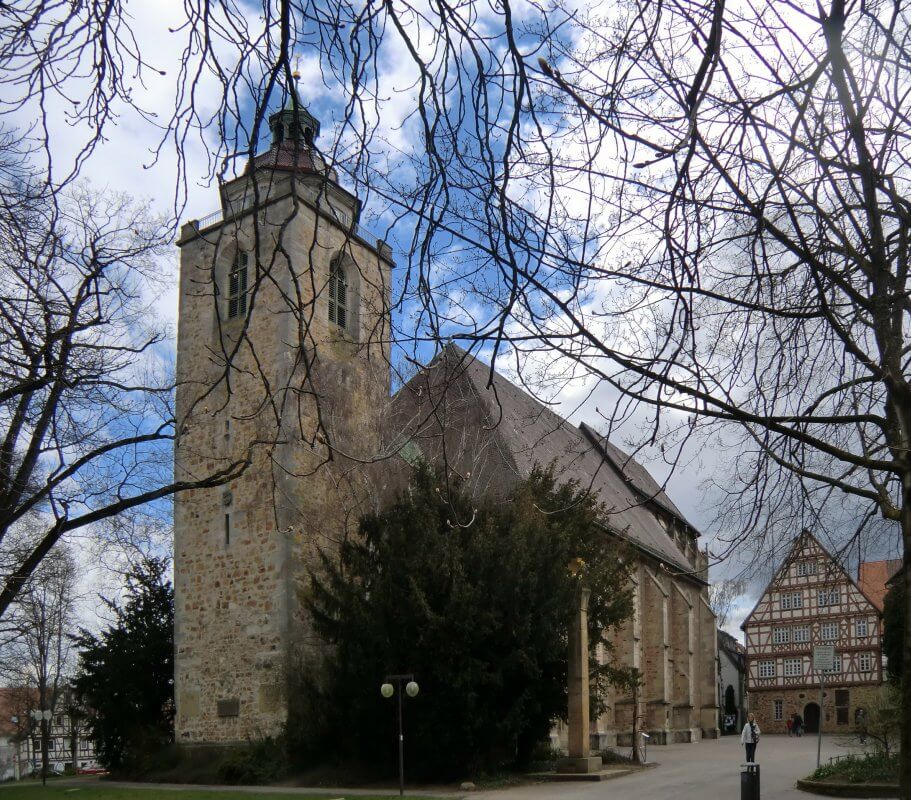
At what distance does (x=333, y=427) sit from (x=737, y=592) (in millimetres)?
16680

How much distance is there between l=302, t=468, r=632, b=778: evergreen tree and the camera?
62.2ft

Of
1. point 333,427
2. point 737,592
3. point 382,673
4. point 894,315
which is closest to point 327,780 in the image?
point 382,673

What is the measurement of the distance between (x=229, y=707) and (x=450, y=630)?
29.5 ft

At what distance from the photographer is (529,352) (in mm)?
3865

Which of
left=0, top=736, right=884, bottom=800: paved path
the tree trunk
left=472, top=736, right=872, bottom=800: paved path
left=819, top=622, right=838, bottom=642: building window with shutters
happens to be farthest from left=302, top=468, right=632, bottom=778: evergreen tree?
left=819, top=622, right=838, bottom=642: building window with shutters

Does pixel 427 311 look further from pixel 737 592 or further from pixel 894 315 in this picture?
pixel 737 592

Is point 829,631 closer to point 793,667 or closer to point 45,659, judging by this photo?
point 793,667

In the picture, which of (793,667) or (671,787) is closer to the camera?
(671,787)

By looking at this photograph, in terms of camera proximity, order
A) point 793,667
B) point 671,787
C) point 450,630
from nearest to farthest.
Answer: point 671,787, point 450,630, point 793,667

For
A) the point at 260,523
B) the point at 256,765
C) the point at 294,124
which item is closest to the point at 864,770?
the point at 256,765

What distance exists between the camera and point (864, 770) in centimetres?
1557

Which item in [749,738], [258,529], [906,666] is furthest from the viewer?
[258,529]

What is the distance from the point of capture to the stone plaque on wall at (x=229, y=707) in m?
25.1

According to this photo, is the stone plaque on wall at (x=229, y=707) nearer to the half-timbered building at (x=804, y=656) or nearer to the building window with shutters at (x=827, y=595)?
the building window with shutters at (x=827, y=595)
